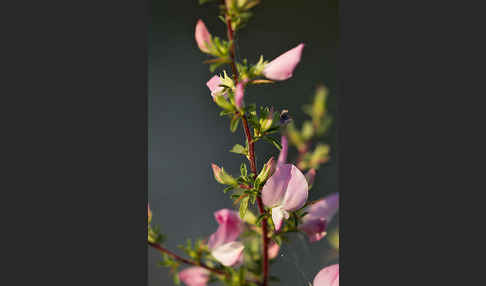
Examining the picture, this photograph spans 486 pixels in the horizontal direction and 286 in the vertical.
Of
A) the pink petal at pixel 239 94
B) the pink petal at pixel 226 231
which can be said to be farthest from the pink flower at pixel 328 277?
the pink petal at pixel 239 94

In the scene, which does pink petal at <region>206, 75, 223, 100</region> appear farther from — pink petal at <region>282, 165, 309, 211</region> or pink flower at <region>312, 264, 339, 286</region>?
pink flower at <region>312, 264, 339, 286</region>

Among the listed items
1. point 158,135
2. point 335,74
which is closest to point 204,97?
point 158,135

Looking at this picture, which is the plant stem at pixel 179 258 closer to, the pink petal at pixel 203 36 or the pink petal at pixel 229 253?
the pink petal at pixel 229 253

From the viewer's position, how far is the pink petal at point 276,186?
55 cm

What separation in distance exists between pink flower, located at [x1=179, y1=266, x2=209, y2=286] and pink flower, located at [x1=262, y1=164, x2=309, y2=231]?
0.54 ft

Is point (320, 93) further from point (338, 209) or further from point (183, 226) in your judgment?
point (183, 226)

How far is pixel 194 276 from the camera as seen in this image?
0.65 m

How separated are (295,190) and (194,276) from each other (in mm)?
209

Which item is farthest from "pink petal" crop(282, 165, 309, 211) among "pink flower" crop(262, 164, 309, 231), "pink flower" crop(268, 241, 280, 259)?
"pink flower" crop(268, 241, 280, 259)

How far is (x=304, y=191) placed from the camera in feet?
1.85

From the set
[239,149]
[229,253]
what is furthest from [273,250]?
[239,149]

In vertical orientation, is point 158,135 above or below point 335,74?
below

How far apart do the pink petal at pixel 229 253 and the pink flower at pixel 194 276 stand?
4 centimetres

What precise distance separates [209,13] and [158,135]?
7.8 inches
